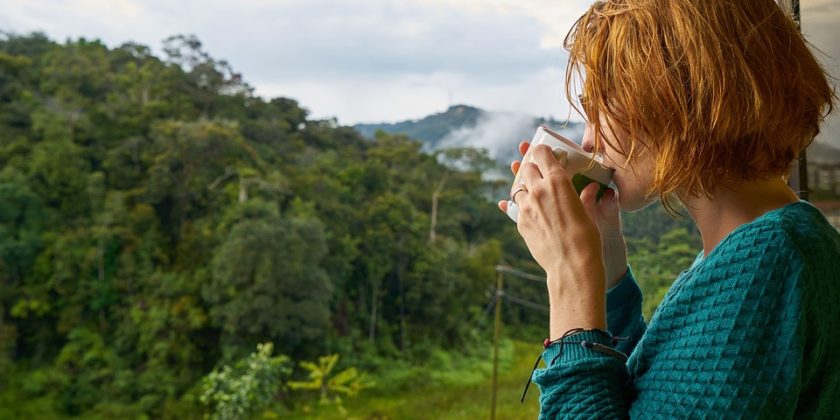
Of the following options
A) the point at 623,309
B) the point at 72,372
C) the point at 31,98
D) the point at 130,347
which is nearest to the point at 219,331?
the point at 130,347

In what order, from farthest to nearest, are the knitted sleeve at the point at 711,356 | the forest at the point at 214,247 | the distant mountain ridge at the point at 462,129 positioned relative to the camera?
the distant mountain ridge at the point at 462,129 < the forest at the point at 214,247 < the knitted sleeve at the point at 711,356

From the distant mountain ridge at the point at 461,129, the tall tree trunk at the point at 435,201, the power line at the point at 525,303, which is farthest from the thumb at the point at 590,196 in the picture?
the tall tree trunk at the point at 435,201

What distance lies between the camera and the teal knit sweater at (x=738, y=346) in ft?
1.10

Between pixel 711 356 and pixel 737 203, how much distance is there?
110 millimetres

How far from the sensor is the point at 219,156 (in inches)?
194

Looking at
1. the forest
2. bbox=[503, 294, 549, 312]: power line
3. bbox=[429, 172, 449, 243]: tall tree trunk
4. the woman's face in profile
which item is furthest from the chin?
bbox=[429, 172, 449, 243]: tall tree trunk

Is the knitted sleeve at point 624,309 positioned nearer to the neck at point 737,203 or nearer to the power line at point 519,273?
the neck at point 737,203

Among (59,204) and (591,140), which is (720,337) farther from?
(59,204)

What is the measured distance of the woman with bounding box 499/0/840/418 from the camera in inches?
13.5

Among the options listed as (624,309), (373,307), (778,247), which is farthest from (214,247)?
(778,247)

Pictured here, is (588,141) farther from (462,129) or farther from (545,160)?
(462,129)

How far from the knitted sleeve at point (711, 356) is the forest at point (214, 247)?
385 cm

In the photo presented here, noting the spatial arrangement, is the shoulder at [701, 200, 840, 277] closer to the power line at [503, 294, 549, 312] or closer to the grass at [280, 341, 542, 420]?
the grass at [280, 341, 542, 420]

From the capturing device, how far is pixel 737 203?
0.41 meters
